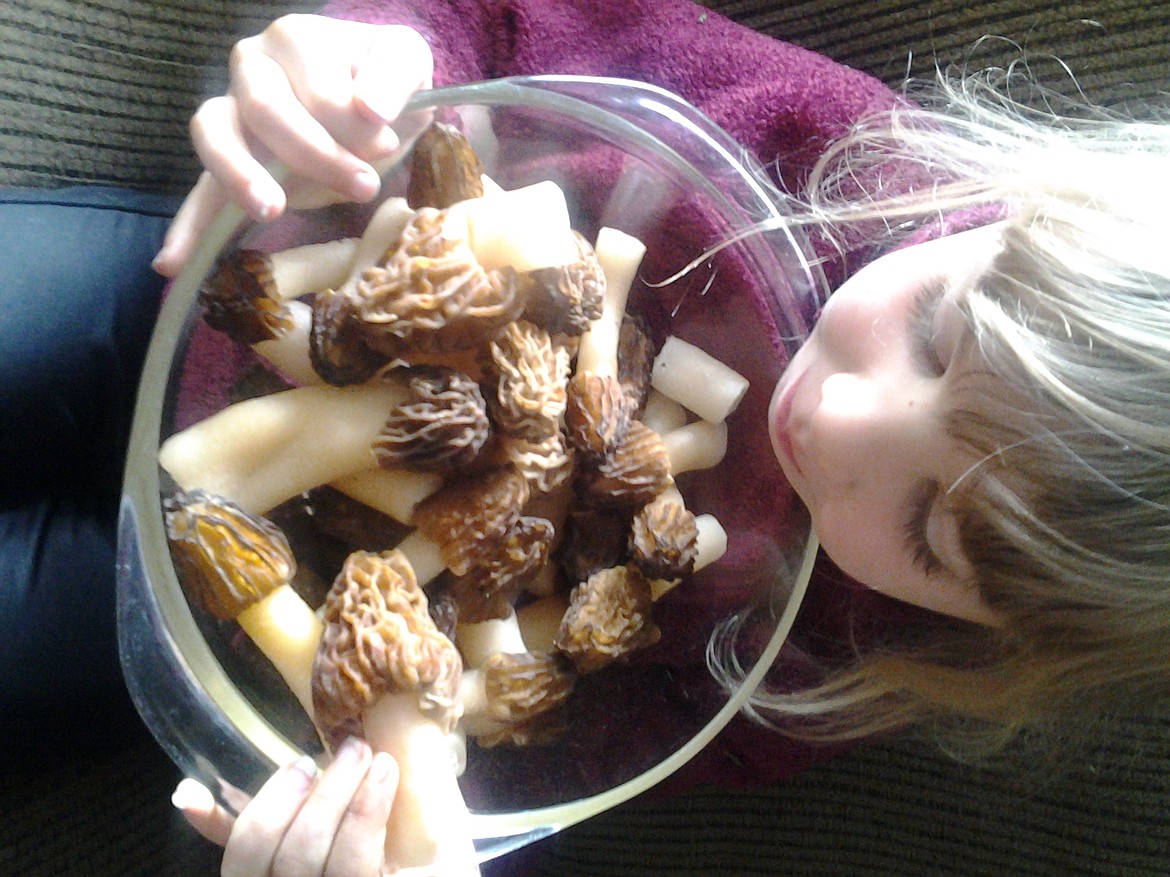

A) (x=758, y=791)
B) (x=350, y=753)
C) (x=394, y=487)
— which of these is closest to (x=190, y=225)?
(x=394, y=487)

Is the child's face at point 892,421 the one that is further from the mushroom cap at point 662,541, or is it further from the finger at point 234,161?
the finger at point 234,161

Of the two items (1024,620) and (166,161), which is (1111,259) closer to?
(1024,620)

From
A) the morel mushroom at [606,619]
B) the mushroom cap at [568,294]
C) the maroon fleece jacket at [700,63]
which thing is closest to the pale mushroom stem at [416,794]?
the morel mushroom at [606,619]

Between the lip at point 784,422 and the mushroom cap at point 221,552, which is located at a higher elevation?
the lip at point 784,422

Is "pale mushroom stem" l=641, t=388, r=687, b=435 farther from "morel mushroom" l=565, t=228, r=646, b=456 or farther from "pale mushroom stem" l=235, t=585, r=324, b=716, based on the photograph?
"pale mushroom stem" l=235, t=585, r=324, b=716

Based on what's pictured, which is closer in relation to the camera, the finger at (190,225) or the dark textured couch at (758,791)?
the finger at (190,225)

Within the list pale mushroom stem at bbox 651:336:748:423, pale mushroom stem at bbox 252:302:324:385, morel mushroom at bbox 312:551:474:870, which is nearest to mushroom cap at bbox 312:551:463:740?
morel mushroom at bbox 312:551:474:870
